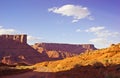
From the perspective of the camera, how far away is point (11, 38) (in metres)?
121

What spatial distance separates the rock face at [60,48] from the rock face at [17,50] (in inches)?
896

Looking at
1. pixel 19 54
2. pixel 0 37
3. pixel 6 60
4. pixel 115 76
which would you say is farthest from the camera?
pixel 0 37

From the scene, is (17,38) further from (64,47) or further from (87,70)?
(87,70)

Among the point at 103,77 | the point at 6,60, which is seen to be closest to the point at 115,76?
the point at 103,77

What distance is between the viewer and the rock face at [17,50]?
10494 cm

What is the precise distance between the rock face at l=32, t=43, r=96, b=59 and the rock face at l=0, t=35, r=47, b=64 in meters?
22.8

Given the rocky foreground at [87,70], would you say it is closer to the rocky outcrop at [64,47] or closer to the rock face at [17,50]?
the rock face at [17,50]

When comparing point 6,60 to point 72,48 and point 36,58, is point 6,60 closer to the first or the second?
point 36,58

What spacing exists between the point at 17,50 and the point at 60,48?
174 ft

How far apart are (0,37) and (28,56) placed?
1538 cm

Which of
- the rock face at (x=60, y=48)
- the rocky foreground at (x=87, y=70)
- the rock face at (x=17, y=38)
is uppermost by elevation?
the rock face at (x=17, y=38)

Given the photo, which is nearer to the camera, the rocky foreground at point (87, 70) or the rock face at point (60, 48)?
the rocky foreground at point (87, 70)

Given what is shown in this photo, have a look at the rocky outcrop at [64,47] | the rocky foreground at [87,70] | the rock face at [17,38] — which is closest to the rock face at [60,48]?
the rocky outcrop at [64,47]

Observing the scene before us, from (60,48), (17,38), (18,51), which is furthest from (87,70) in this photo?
(60,48)
